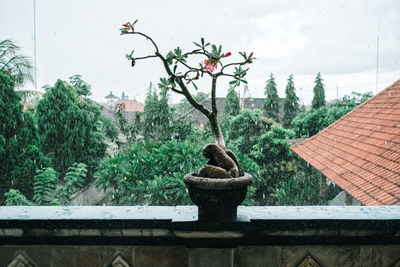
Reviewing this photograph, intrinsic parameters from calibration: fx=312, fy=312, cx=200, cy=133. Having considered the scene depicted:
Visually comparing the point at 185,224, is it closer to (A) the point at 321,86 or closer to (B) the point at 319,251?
(B) the point at 319,251

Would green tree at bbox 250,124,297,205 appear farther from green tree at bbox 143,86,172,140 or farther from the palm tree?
the palm tree

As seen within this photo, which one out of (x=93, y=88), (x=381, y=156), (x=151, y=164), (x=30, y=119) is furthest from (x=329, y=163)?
(x=93, y=88)

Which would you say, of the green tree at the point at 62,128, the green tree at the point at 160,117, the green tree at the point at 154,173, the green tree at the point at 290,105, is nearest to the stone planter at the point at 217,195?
the green tree at the point at 154,173

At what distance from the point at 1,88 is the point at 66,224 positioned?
6335 millimetres

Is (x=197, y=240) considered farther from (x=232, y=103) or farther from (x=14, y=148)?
(x=232, y=103)

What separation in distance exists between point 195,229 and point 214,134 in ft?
1.63

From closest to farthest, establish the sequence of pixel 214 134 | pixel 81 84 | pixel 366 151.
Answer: pixel 214 134 → pixel 366 151 → pixel 81 84

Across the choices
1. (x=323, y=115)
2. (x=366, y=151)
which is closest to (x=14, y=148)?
(x=366, y=151)

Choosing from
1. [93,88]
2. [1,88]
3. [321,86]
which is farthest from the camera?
[321,86]

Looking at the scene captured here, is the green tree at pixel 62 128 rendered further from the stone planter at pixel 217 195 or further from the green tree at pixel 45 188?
the stone planter at pixel 217 195

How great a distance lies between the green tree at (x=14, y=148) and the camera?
625 centimetres

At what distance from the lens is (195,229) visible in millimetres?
1286

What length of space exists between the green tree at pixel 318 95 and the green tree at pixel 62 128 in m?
12.7

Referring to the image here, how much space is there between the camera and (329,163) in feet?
17.1
